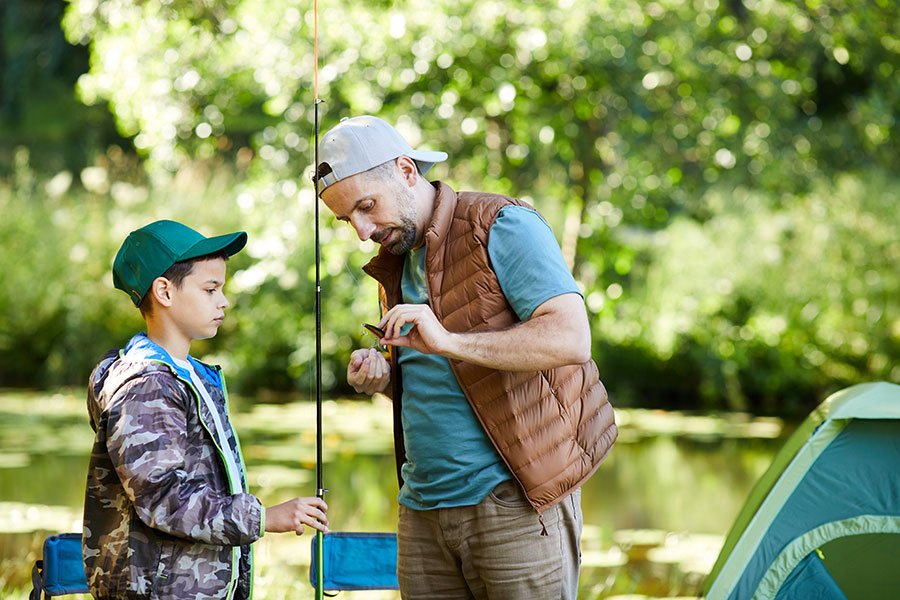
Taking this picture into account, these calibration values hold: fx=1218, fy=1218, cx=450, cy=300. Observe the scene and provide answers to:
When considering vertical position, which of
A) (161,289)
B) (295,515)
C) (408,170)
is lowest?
(295,515)

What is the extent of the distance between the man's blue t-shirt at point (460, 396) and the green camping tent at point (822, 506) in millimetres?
1565

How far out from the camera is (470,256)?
7.13 ft

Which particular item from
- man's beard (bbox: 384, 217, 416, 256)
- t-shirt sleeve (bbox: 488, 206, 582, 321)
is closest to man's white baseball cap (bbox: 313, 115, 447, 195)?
man's beard (bbox: 384, 217, 416, 256)

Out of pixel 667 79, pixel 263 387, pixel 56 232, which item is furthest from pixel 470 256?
pixel 56 232

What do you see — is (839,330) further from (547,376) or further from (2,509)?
(547,376)

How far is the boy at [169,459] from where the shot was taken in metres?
2.01

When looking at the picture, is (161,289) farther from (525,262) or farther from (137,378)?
(525,262)

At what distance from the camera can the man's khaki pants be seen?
2168 millimetres

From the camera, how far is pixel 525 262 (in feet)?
6.95

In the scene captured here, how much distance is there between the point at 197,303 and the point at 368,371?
0.36 metres

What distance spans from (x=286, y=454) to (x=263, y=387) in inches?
112

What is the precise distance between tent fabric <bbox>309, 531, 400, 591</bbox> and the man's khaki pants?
2.14ft

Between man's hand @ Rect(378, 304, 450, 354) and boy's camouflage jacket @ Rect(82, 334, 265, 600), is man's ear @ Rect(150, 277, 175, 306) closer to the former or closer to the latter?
boy's camouflage jacket @ Rect(82, 334, 265, 600)

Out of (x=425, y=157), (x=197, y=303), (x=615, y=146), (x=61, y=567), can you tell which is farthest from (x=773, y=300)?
(x=197, y=303)
